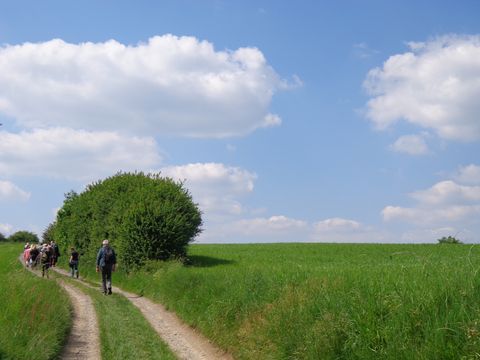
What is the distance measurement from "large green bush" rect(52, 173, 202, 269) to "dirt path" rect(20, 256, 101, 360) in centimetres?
985

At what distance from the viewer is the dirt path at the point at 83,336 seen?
11.7 meters

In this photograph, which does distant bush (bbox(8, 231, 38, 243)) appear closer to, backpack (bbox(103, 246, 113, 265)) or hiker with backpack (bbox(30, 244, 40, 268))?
hiker with backpack (bbox(30, 244, 40, 268))

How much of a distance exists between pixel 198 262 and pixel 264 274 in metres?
19.7

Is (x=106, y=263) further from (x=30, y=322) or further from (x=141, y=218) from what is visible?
(x=30, y=322)

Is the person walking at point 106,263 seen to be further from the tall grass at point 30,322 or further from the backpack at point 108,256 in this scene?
the tall grass at point 30,322

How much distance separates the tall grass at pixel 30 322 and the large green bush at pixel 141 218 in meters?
12.7

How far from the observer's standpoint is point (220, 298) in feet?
46.1

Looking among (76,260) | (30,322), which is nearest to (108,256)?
(76,260)

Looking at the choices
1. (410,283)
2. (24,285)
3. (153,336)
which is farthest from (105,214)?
(410,283)

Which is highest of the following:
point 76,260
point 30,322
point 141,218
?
point 141,218

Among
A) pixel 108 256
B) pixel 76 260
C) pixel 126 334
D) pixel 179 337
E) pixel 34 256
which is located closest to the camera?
pixel 126 334

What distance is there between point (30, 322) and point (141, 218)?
17758 millimetres

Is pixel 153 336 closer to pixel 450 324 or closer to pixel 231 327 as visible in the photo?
pixel 231 327

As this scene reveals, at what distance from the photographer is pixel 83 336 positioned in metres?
13.6
